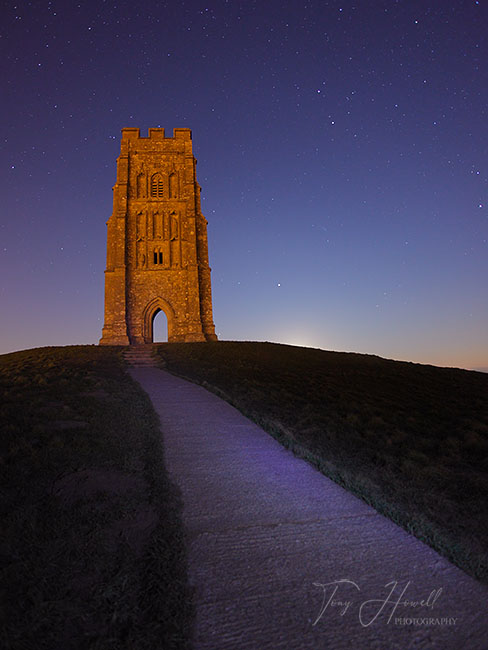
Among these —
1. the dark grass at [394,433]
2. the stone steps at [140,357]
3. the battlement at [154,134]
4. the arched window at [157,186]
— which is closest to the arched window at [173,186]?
the arched window at [157,186]

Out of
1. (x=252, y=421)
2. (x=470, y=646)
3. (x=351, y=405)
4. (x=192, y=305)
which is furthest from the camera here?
(x=192, y=305)

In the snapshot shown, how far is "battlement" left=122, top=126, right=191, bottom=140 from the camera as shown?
114 ft

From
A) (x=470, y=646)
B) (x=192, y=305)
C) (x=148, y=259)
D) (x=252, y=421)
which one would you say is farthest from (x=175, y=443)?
(x=148, y=259)

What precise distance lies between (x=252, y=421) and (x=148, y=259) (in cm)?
2765

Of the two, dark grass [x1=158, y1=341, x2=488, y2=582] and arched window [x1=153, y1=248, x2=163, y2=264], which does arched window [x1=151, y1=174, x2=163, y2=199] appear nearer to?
arched window [x1=153, y1=248, x2=163, y2=264]

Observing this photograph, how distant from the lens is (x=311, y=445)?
6012 mm

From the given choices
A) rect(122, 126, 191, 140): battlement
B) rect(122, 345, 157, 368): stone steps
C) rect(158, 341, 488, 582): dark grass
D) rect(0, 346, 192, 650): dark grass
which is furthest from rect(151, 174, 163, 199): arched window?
rect(0, 346, 192, 650): dark grass

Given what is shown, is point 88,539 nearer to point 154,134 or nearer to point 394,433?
point 394,433

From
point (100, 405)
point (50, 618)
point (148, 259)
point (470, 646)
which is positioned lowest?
point (470, 646)

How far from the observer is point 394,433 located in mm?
6809

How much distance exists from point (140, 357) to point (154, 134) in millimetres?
25410

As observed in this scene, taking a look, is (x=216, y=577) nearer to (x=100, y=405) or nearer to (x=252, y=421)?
(x=252, y=421)

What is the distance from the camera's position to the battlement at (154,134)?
34625 millimetres

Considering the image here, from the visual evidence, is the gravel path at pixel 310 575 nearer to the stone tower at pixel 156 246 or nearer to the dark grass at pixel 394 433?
the dark grass at pixel 394 433
